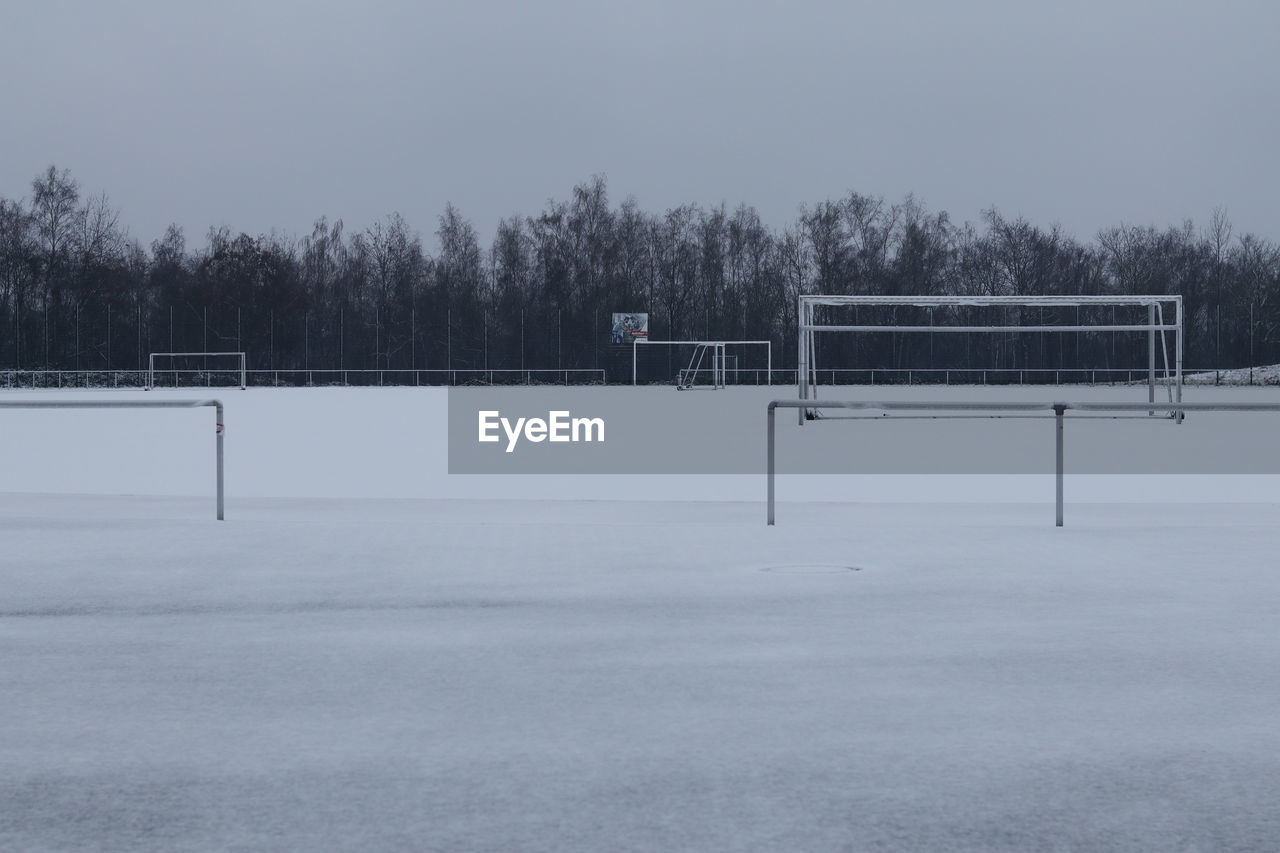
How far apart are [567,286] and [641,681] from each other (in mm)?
89139

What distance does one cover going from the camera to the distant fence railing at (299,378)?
70.1m

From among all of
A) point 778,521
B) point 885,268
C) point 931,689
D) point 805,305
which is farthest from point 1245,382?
point 931,689

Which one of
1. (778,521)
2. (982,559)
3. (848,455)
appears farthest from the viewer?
(848,455)

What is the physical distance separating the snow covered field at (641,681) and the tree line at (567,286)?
70458 mm

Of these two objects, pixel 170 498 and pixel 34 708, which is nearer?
pixel 34 708

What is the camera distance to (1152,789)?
4.55 metres

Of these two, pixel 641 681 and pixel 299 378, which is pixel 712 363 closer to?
pixel 299 378

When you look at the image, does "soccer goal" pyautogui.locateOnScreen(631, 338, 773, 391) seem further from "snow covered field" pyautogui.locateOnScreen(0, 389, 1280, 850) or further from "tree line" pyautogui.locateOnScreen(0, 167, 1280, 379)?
"snow covered field" pyautogui.locateOnScreen(0, 389, 1280, 850)

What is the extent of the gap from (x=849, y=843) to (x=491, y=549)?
256 inches

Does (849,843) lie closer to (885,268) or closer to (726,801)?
(726,801)
